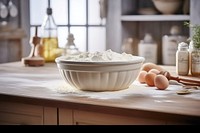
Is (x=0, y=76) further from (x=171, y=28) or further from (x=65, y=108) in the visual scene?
(x=171, y=28)

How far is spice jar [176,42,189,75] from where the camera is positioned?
1604 millimetres

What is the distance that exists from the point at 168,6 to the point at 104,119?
1512 mm

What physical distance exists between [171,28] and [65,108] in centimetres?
162

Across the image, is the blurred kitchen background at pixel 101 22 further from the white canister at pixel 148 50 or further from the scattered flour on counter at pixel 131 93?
the scattered flour on counter at pixel 131 93

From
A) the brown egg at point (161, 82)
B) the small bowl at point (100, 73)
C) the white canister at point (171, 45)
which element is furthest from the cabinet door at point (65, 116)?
the white canister at point (171, 45)

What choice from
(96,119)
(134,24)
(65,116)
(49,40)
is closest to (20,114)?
(65,116)

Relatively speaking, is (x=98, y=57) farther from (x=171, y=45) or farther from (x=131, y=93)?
(x=171, y=45)

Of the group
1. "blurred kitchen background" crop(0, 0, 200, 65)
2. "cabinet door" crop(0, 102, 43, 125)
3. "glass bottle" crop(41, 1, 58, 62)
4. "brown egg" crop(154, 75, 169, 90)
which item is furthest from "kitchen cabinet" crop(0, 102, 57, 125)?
"blurred kitchen background" crop(0, 0, 200, 65)

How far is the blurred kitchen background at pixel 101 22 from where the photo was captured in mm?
2555

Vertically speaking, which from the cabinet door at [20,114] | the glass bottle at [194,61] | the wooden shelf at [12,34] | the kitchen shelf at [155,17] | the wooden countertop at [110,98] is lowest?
the cabinet door at [20,114]

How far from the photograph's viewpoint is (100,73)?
4.23 ft

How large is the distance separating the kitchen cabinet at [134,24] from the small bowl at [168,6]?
0.05 m

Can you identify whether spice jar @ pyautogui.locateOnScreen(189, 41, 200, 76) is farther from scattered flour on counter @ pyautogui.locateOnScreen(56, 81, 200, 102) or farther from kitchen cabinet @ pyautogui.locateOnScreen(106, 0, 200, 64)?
kitchen cabinet @ pyautogui.locateOnScreen(106, 0, 200, 64)

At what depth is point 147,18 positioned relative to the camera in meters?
2.53
